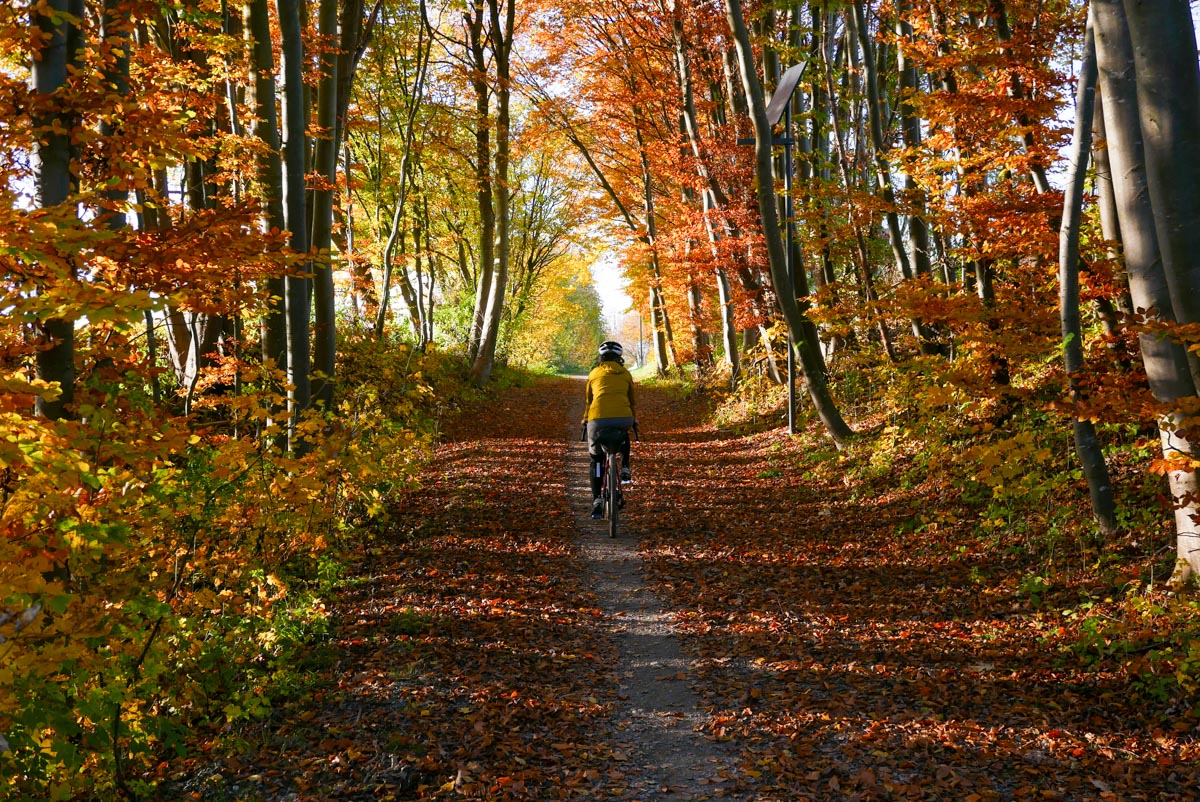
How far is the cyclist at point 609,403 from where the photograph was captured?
333 inches

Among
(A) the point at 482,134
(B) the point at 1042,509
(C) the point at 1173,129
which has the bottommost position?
(B) the point at 1042,509

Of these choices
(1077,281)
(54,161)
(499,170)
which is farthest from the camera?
(499,170)

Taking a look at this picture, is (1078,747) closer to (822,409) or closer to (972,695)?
(972,695)

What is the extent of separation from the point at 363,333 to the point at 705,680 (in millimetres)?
13770

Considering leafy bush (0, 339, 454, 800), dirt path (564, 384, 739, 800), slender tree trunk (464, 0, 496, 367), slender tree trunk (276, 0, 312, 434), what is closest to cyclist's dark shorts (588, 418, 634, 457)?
dirt path (564, 384, 739, 800)

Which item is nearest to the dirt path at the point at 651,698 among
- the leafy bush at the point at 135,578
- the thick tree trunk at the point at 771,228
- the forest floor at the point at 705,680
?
the forest floor at the point at 705,680

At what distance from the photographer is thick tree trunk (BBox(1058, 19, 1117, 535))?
19.0 feet

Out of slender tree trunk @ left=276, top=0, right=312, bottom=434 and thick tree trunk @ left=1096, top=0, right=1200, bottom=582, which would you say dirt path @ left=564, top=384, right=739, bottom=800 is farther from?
slender tree trunk @ left=276, top=0, right=312, bottom=434

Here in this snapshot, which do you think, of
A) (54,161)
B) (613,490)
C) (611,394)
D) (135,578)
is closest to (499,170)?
(611,394)

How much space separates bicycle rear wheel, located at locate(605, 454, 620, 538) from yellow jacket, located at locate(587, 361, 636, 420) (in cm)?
50

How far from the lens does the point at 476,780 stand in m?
3.77

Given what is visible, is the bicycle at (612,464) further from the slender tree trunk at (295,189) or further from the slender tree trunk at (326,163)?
the slender tree trunk at (326,163)

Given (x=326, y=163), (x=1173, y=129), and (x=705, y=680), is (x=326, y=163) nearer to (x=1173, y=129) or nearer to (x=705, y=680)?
(x=705, y=680)

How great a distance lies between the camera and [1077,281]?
610 cm
